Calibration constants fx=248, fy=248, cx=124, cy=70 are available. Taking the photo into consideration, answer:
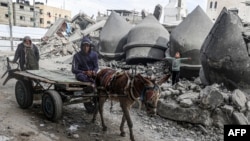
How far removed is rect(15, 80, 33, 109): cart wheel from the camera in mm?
5348

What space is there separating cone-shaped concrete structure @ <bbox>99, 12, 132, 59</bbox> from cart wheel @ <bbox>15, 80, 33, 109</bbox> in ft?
22.5

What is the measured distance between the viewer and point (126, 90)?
4160mm

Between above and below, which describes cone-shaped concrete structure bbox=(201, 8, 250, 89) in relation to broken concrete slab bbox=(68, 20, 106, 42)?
below

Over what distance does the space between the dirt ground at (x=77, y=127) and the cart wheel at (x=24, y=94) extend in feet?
0.51

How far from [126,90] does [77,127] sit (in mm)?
1492

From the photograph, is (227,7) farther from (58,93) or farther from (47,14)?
(58,93)

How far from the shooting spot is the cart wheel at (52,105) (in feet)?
14.9

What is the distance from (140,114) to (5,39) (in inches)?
658

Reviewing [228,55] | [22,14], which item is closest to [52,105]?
[228,55]

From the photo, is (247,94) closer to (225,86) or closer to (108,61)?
(225,86)

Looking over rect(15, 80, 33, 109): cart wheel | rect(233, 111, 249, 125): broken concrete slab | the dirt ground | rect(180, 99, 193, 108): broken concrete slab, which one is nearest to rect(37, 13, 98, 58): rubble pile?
the dirt ground

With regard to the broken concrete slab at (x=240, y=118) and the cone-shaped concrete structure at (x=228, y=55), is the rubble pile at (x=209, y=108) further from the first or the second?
the cone-shaped concrete structure at (x=228, y=55)

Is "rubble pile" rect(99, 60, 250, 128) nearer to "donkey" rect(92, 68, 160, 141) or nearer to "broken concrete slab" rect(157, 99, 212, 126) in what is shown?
"broken concrete slab" rect(157, 99, 212, 126)

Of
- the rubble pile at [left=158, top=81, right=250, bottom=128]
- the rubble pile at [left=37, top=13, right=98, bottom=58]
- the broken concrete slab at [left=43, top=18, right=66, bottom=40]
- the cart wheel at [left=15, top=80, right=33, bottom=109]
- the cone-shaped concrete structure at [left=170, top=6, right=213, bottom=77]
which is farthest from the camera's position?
the broken concrete slab at [left=43, top=18, right=66, bottom=40]
